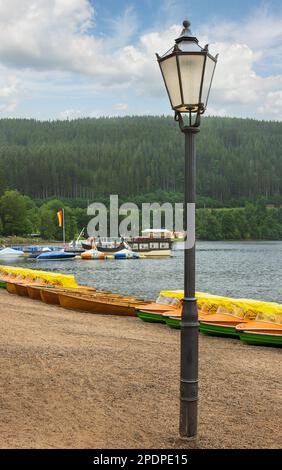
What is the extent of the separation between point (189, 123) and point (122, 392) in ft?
20.8

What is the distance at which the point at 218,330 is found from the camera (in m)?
22.4

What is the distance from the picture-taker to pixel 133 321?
27.4m

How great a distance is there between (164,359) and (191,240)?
7.98 m

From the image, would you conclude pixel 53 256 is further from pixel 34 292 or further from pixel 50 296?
pixel 50 296

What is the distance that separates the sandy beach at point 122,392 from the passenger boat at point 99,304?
9.24m

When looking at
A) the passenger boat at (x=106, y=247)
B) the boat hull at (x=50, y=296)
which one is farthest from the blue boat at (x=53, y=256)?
the boat hull at (x=50, y=296)

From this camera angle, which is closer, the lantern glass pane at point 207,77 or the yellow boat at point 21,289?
the lantern glass pane at point 207,77

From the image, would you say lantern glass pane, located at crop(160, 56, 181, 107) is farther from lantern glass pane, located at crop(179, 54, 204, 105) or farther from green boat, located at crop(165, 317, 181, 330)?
green boat, located at crop(165, 317, 181, 330)

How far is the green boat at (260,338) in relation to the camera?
2014 centimetres

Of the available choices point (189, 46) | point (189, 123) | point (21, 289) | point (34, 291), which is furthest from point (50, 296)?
point (189, 46)

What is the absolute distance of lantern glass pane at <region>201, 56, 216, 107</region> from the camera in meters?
7.94

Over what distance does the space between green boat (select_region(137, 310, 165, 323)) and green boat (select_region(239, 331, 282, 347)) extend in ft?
19.8

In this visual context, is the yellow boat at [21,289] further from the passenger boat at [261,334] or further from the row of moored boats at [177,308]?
the passenger boat at [261,334]
